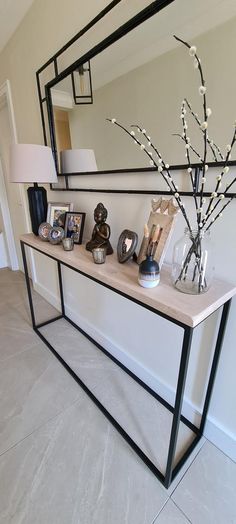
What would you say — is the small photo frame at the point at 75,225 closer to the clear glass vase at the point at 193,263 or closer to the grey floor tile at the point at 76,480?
the clear glass vase at the point at 193,263

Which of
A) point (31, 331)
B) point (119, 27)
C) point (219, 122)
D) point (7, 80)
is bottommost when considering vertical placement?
point (31, 331)

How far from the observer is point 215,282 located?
3.08 ft

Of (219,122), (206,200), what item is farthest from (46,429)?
(219,122)

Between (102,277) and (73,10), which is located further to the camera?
(73,10)

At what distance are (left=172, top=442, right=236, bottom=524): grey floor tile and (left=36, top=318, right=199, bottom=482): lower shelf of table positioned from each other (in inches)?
3.3

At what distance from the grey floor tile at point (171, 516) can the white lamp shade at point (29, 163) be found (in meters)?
1.68

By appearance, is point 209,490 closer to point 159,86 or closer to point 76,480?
point 76,480

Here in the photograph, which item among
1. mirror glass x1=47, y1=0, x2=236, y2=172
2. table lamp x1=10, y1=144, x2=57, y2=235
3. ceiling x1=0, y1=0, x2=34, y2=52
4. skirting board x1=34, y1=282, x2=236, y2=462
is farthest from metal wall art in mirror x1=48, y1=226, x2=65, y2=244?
ceiling x1=0, y1=0, x2=34, y2=52

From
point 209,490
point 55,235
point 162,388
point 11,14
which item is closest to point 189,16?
point 55,235

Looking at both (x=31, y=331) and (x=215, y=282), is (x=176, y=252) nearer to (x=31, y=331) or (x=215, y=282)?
(x=215, y=282)

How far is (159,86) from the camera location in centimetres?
97

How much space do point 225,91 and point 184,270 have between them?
2.00ft

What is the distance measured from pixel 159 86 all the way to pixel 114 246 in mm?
770

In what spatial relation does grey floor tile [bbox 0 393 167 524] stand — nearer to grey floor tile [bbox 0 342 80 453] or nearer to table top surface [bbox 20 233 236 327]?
grey floor tile [bbox 0 342 80 453]
